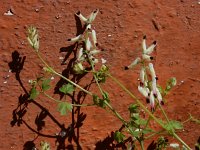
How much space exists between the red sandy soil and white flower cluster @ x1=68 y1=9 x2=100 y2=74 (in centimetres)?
5

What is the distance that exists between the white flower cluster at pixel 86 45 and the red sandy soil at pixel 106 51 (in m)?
0.05

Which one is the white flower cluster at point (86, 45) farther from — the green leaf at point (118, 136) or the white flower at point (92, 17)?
the green leaf at point (118, 136)

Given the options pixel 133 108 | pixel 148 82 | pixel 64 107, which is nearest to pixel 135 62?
pixel 148 82

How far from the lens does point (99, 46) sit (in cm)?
215

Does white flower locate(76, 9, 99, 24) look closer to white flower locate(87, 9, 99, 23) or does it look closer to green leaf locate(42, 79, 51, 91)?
white flower locate(87, 9, 99, 23)

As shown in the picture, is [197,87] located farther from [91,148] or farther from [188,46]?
[91,148]

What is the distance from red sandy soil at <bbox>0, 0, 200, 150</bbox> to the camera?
6.81 feet

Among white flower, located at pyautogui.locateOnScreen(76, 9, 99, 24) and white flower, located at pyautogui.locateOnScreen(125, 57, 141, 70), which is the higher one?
white flower, located at pyautogui.locateOnScreen(76, 9, 99, 24)

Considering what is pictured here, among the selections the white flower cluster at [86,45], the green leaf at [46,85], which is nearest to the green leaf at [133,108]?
the white flower cluster at [86,45]

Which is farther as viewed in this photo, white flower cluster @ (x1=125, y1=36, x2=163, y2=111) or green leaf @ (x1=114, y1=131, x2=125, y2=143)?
green leaf @ (x1=114, y1=131, x2=125, y2=143)

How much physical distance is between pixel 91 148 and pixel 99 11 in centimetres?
55

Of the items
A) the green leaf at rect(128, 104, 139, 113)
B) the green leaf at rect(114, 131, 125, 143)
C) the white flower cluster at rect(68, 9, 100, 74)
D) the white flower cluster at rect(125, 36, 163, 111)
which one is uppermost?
the white flower cluster at rect(68, 9, 100, 74)

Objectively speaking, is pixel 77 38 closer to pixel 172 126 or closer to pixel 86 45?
pixel 86 45

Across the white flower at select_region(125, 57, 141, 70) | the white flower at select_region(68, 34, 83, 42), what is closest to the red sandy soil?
the white flower at select_region(68, 34, 83, 42)
